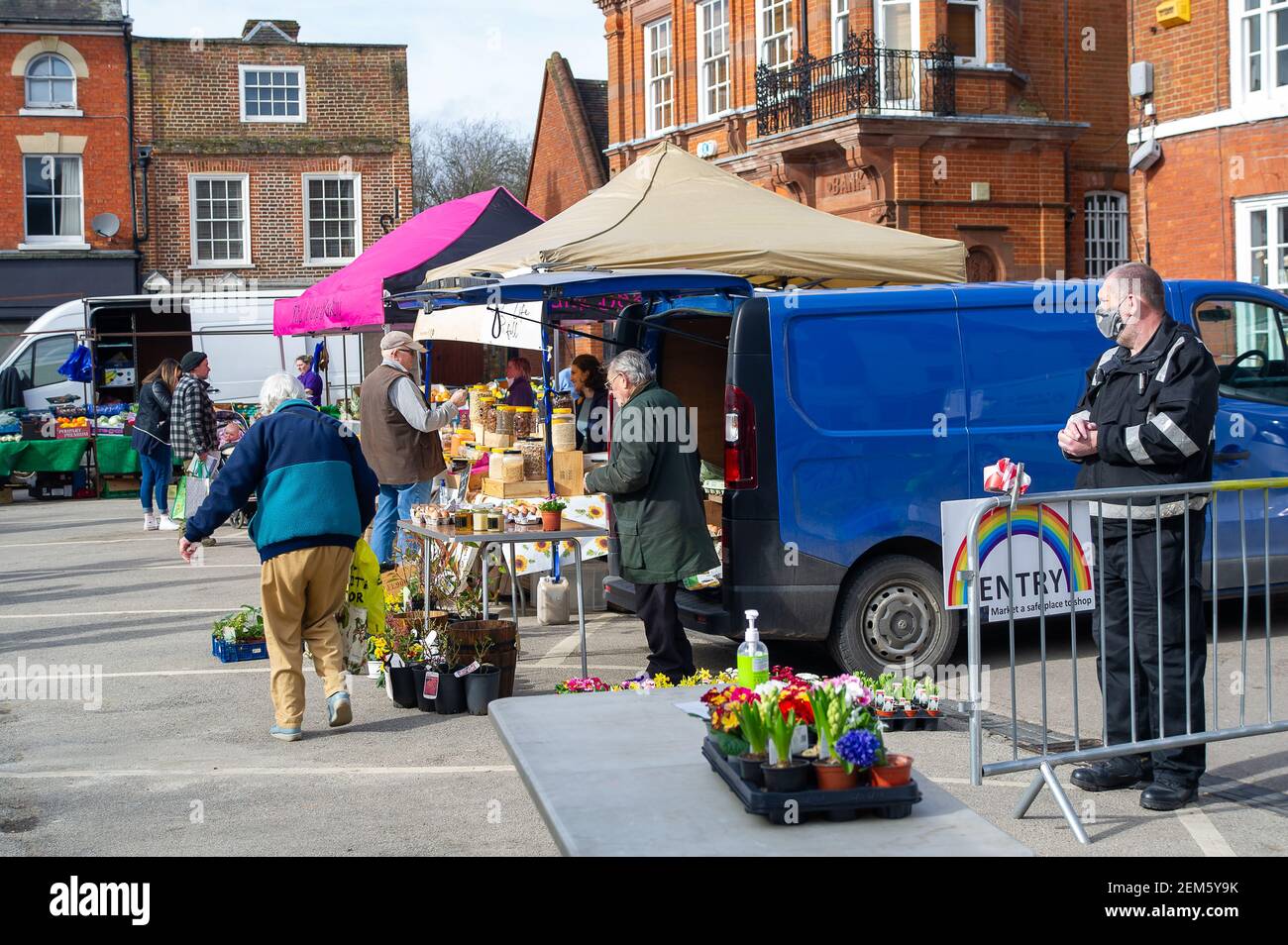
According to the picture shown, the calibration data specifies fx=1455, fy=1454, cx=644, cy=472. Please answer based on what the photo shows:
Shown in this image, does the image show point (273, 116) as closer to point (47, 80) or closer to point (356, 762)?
point (47, 80)

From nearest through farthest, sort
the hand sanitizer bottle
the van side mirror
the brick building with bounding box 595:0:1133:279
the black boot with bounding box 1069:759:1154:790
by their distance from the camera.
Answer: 1. the hand sanitizer bottle
2. the black boot with bounding box 1069:759:1154:790
3. the van side mirror
4. the brick building with bounding box 595:0:1133:279

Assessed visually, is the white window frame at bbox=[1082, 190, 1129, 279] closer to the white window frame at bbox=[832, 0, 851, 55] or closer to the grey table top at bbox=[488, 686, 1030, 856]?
the white window frame at bbox=[832, 0, 851, 55]

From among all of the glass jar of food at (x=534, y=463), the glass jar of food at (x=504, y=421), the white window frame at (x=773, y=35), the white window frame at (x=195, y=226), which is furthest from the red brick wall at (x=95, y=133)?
the glass jar of food at (x=534, y=463)

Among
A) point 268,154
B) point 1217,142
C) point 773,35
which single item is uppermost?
point 268,154

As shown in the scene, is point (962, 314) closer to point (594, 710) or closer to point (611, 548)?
point (611, 548)

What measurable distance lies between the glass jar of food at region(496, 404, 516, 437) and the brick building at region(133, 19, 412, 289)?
22.9 meters

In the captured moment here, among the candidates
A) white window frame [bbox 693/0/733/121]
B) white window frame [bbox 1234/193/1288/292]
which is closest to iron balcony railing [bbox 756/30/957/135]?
white window frame [bbox 693/0/733/121]

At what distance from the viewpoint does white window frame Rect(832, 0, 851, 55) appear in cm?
2098

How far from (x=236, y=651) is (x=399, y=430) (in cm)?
234

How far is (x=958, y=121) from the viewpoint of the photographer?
66.0 feet

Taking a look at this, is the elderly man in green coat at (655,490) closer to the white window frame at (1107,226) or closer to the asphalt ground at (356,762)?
the asphalt ground at (356,762)

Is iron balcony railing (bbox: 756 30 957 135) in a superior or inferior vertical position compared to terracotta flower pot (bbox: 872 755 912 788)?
superior

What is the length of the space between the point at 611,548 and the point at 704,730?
4.72 metres

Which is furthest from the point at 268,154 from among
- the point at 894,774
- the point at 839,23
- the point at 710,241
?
the point at 894,774
